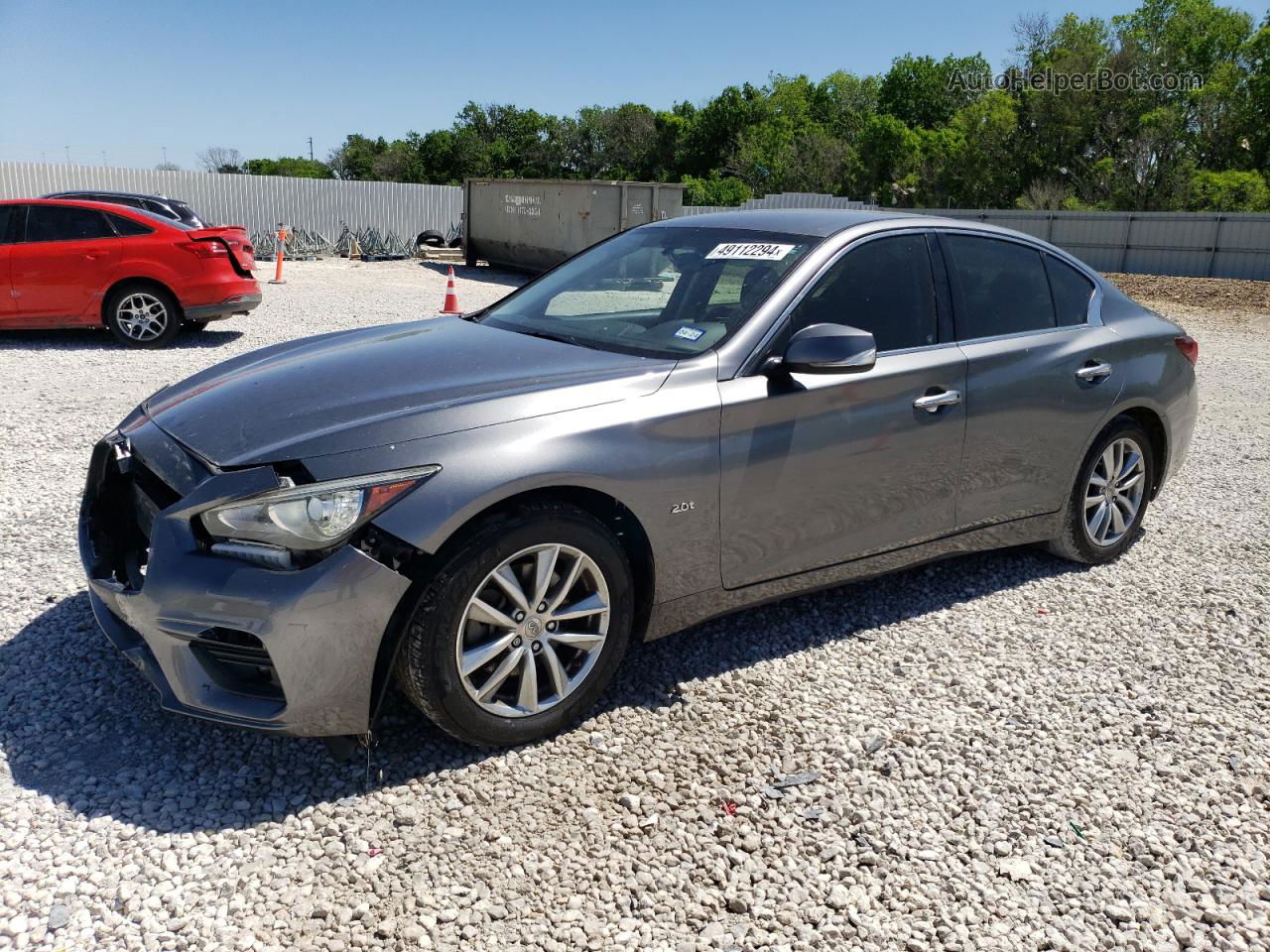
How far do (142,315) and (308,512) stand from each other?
954 centimetres

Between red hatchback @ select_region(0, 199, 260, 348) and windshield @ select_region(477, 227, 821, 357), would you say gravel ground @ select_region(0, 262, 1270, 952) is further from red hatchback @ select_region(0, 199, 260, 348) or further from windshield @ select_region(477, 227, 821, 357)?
red hatchback @ select_region(0, 199, 260, 348)

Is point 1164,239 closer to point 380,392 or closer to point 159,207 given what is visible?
point 159,207

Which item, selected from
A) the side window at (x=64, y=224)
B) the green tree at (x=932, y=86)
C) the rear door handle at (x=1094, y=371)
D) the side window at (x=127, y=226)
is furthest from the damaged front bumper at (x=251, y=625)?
the green tree at (x=932, y=86)

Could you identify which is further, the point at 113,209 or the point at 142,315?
the point at 142,315

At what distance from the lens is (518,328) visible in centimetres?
409

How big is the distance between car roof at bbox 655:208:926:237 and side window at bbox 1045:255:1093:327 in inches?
33.1

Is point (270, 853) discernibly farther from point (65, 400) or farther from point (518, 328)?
point (65, 400)

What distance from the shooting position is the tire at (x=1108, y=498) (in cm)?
476

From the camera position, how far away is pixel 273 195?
102 feet

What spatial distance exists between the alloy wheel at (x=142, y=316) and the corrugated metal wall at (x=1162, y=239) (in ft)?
61.6

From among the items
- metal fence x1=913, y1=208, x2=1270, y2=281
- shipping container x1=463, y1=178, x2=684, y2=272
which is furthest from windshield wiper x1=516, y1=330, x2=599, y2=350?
metal fence x1=913, y1=208, x2=1270, y2=281

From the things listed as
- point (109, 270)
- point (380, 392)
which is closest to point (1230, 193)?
point (109, 270)

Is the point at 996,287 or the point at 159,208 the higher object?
the point at 159,208

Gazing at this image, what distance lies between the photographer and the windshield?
3676 millimetres
